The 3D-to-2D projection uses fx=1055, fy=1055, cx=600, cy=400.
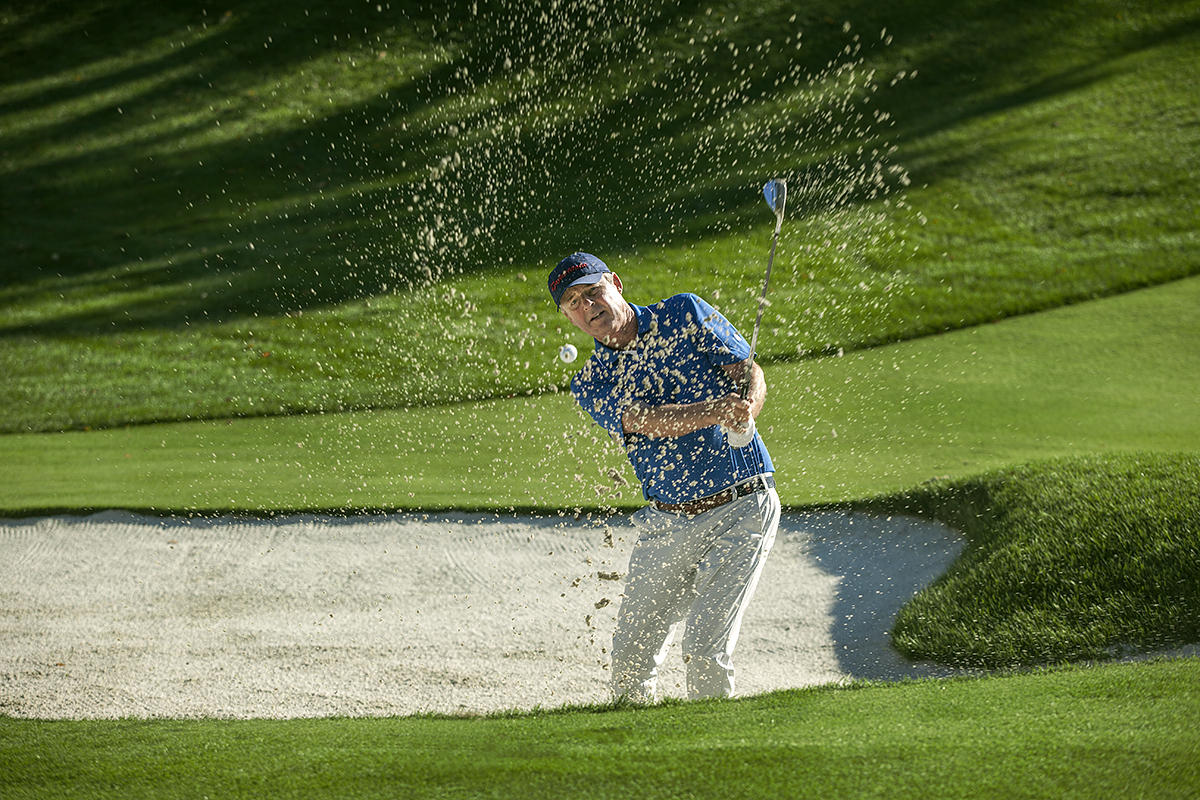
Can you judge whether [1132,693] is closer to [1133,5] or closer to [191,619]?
[191,619]

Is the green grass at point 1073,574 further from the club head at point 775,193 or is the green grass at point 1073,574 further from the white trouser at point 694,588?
the club head at point 775,193

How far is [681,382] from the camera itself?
3455 mm

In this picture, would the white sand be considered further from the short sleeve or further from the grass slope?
the grass slope

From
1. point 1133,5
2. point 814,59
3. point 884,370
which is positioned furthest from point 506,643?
point 1133,5

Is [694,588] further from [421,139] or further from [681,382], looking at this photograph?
[421,139]

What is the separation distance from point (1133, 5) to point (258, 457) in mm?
15697

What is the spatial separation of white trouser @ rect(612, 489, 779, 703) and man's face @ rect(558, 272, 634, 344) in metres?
0.64

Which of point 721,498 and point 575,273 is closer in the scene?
point 575,273

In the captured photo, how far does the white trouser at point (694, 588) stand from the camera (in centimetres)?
348

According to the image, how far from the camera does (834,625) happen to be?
514 cm

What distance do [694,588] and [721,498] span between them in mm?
352

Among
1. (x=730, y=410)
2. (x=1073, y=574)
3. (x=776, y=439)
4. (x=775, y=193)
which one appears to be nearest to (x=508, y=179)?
(x=776, y=439)

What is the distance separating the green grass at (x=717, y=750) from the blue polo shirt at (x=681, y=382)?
729 mm

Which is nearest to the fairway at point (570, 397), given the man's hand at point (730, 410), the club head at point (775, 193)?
the man's hand at point (730, 410)
